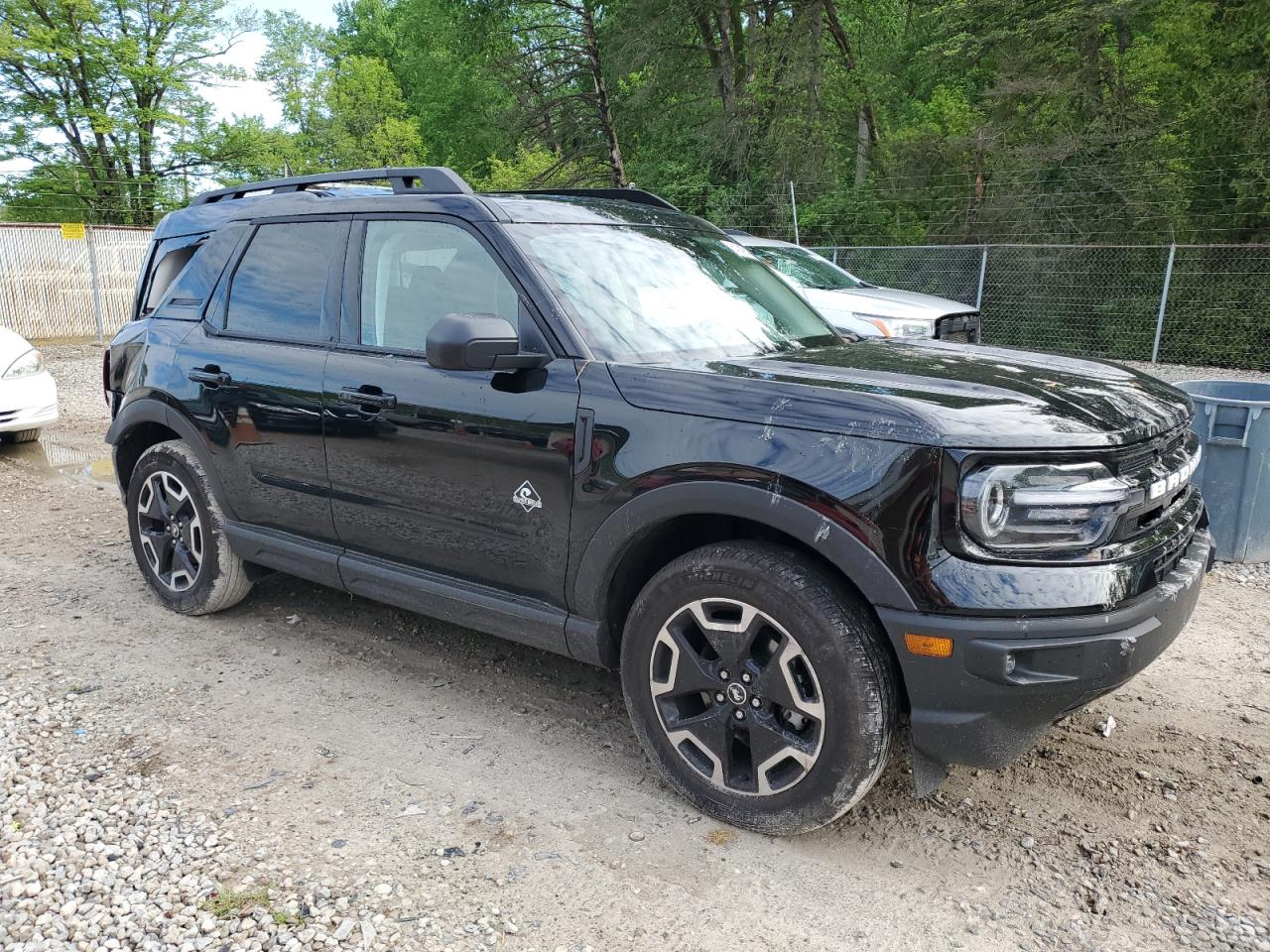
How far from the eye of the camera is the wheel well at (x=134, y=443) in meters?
4.74

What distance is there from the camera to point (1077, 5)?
15664 mm

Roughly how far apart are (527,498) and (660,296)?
92cm

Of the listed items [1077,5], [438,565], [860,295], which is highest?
[1077,5]

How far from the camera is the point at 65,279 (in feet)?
63.7

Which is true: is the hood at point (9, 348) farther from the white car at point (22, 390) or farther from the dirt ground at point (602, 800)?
the dirt ground at point (602, 800)

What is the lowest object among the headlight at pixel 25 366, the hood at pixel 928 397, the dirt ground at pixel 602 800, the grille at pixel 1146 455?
the dirt ground at pixel 602 800

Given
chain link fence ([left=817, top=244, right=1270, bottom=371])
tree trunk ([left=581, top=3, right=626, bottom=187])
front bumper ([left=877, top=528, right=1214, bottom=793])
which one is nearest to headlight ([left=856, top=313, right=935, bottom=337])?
chain link fence ([left=817, top=244, right=1270, bottom=371])

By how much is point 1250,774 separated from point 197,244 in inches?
196

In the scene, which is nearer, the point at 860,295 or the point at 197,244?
the point at 197,244

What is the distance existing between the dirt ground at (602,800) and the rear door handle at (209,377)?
120cm

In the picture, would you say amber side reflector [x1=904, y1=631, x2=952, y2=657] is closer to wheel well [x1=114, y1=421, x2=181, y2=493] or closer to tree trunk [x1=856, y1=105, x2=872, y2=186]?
wheel well [x1=114, y1=421, x2=181, y2=493]

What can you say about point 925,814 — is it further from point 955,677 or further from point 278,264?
point 278,264

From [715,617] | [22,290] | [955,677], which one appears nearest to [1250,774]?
[955,677]

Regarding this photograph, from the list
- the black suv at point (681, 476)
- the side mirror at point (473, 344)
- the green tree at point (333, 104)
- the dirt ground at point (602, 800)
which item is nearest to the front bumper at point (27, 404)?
the dirt ground at point (602, 800)
